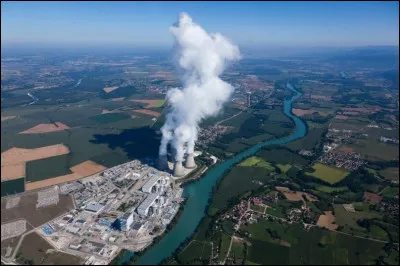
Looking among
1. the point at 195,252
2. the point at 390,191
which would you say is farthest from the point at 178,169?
the point at 390,191

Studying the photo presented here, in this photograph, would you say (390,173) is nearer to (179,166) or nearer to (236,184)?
(236,184)

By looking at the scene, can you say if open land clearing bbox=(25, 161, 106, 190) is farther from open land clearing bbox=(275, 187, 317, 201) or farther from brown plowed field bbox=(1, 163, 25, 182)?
open land clearing bbox=(275, 187, 317, 201)

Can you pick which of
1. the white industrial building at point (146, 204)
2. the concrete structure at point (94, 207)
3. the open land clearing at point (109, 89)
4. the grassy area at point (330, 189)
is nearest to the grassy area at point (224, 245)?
the white industrial building at point (146, 204)

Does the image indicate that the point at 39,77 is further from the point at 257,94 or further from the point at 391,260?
the point at 391,260

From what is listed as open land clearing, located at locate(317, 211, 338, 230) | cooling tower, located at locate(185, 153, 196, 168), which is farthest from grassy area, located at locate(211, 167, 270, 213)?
open land clearing, located at locate(317, 211, 338, 230)

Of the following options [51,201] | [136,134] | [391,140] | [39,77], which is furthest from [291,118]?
[39,77]
